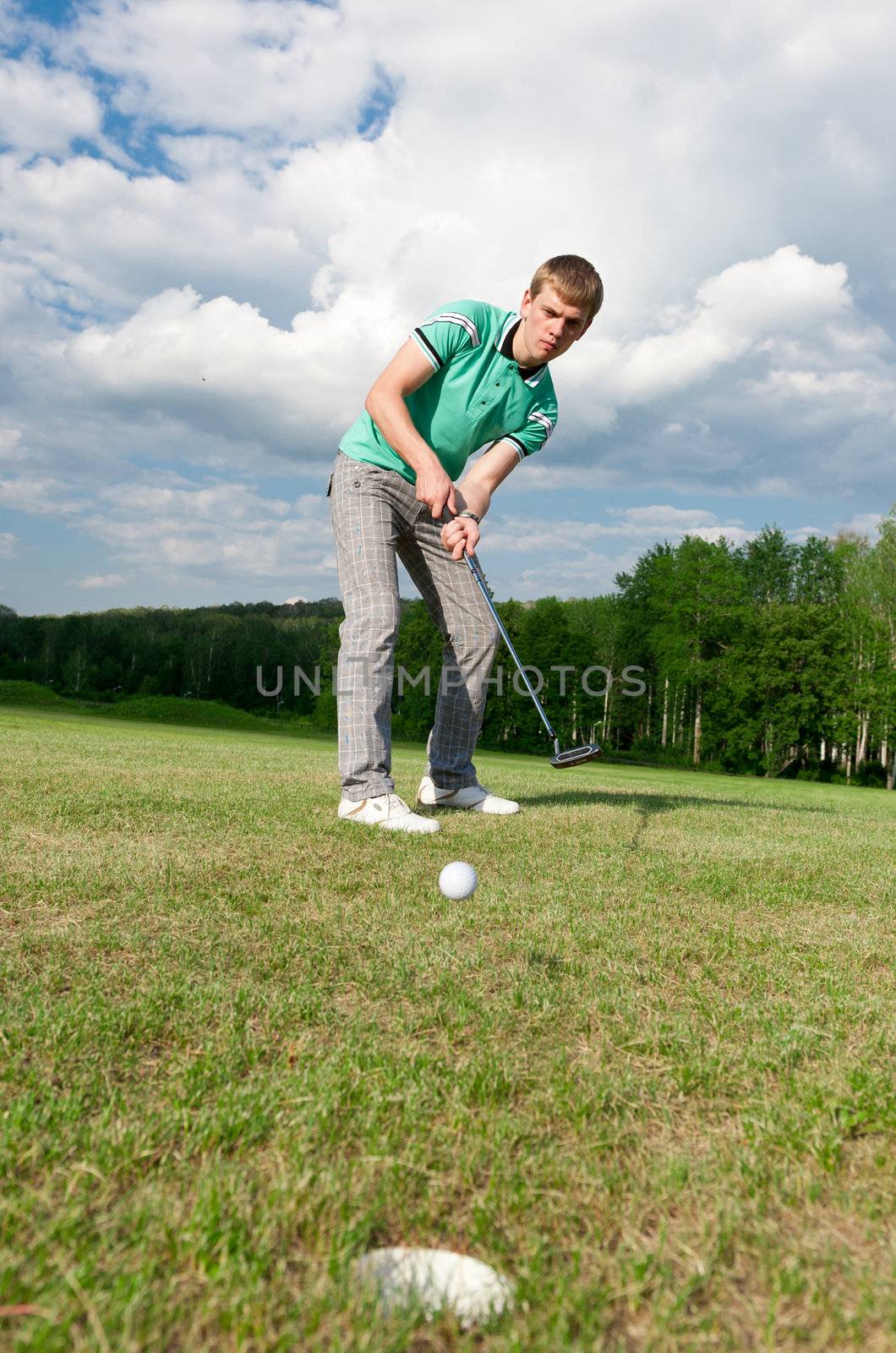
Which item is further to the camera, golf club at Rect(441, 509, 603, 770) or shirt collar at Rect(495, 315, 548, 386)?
shirt collar at Rect(495, 315, 548, 386)

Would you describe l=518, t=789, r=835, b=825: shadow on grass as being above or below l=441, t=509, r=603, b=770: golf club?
below

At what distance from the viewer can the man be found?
5.02m

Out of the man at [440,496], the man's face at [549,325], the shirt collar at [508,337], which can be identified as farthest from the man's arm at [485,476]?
the man's face at [549,325]

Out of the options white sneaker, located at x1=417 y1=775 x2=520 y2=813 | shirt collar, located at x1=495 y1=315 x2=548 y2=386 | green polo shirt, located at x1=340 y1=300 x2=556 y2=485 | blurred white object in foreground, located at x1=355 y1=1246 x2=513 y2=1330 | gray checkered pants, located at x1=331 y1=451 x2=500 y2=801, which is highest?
shirt collar, located at x1=495 y1=315 x2=548 y2=386

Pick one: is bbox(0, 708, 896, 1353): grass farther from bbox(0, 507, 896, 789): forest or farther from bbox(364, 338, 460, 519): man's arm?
bbox(0, 507, 896, 789): forest

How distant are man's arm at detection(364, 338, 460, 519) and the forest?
30397 millimetres

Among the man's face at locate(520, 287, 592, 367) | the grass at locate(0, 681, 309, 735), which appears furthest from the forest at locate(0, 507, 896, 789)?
the man's face at locate(520, 287, 592, 367)

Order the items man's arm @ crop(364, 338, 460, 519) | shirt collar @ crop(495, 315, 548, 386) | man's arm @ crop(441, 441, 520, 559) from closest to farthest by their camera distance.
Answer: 1. man's arm @ crop(364, 338, 460, 519)
2. shirt collar @ crop(495, 315, 548, 386)
3. man's arm @ crop(441, 441, 520, 559)

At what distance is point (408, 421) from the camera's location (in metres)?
5.04

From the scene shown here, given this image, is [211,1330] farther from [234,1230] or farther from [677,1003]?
[677,1003]

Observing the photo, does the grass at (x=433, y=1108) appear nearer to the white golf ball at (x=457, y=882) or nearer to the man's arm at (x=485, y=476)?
the white golf ball at (x=457, y=882)

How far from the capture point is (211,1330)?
1.15 metres

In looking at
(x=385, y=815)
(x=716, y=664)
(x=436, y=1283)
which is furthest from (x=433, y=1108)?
(x=716, y=664)

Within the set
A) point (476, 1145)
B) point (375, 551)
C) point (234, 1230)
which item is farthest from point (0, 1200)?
point (375, 551)
